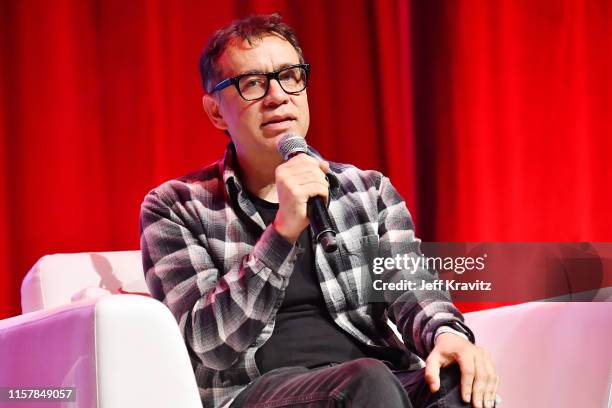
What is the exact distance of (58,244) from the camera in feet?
7.43

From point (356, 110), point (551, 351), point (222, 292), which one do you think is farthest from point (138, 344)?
point (356, 110)

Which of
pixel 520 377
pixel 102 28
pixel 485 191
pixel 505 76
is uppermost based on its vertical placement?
pixel 102 28

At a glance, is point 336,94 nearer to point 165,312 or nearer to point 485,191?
point 485,191

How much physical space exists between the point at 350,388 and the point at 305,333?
12.3 inches

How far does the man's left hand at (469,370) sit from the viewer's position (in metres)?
1.23

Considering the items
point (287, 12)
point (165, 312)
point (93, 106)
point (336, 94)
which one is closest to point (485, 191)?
point (336, 94)

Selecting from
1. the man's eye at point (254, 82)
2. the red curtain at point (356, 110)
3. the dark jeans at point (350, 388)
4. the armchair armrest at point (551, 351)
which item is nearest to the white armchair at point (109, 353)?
the dark jeans at point (350, 388)

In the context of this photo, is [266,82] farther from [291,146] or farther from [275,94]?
[291,146]

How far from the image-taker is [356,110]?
268 centimetres

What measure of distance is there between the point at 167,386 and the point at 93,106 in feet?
4.45

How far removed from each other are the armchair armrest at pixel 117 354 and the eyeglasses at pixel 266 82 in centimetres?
55

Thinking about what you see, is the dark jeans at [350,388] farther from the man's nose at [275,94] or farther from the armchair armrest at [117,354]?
the man's nose at [275,94]

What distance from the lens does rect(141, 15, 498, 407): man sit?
1290 millimetres

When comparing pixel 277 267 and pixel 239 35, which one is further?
pixel 239 35
